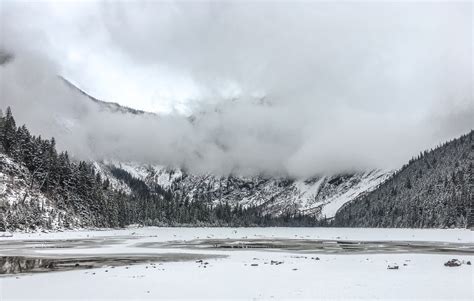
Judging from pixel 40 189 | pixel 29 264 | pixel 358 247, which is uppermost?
pixel 40 189

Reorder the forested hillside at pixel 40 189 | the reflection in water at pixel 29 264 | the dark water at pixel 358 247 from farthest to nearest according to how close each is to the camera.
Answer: the forested hillside at pixel 40 189, the dark water at pixel 358 247, the reflection in water at pixel 29 264

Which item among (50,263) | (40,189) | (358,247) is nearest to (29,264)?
(50,263)

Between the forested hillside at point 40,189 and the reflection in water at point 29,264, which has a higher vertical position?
the forested hillside at point 40,189

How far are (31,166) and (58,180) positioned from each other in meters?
10.6

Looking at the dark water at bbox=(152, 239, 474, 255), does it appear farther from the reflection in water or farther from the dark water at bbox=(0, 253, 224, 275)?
the reflection in water

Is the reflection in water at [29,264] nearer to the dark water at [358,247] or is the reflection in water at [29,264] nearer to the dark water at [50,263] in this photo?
the dark water at [50,263]

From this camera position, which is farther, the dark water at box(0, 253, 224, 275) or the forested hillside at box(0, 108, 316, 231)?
the forested hillside at box(0, 108, 316, 231)

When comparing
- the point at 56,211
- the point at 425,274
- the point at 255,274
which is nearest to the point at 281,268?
the point at 255,274

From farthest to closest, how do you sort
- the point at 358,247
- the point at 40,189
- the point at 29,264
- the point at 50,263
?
the point at 40,189
the point at 358,247
the point at 50,263
the point at 29,264

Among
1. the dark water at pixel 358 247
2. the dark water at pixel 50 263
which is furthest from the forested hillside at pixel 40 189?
the dark water at pixel 50 263

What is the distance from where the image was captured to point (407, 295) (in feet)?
96.3

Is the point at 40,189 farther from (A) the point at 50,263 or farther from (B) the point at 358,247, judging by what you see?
(A) the point at 50,263

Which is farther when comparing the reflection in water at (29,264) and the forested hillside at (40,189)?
the forested hillside at (40,189)

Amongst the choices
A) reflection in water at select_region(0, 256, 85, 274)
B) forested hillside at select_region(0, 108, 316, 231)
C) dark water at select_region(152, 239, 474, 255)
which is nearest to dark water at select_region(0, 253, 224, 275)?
reflection in water at select_region(0, 256, 85, 274)
